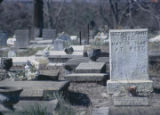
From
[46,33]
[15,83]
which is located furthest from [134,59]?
[46,33]

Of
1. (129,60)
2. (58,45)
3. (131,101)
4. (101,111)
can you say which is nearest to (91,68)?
(129,60)

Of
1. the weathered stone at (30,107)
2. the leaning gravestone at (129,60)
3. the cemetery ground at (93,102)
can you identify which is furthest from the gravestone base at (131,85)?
the weathered stone at (30,107)

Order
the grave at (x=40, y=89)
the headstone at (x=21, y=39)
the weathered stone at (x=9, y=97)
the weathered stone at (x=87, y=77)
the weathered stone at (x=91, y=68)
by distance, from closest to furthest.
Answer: the weathered stone at (x=9, y=97) → the grave at (x=40, y=89) → the weathered stone at (x=87, y=77) → the weathered stone at (x=91, y=68) → the headstone at (x=21, y=39)

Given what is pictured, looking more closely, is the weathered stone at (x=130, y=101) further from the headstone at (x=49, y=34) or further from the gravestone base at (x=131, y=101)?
the headstone at (x=49, y=34)

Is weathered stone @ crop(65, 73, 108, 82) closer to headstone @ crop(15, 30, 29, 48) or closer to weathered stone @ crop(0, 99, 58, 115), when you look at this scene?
weathered stone @ crop(0, 99, 58, 115)

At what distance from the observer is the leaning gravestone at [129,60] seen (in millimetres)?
8992

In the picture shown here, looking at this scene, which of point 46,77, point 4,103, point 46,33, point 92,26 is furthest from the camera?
point 92,26

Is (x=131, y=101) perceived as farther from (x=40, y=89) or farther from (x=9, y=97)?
(x=9, y=97)

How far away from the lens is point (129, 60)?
Answer: 29.8 feet

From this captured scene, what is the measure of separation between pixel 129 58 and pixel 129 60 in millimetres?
45

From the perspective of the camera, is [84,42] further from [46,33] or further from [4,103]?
[4,103]

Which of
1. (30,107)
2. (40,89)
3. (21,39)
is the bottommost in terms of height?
(30,107)

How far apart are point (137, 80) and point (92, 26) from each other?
1863 cm

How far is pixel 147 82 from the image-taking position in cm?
898
